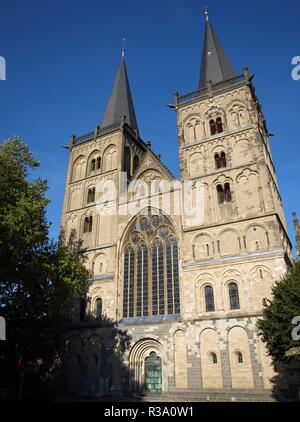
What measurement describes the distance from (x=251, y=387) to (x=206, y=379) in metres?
2.54

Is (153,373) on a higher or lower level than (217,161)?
lower

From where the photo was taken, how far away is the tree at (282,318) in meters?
15.2

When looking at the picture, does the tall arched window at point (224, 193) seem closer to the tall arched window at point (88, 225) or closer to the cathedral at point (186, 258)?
the cathedral at point (186, 258)

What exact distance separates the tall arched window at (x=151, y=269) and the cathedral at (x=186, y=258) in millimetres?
77

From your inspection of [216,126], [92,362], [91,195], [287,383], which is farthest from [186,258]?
[91,195]

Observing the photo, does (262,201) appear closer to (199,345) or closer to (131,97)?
(199,345)

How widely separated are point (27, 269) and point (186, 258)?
10711 millimetres

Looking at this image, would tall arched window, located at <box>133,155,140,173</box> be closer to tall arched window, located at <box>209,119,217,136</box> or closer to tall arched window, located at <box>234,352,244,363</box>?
tall arched window, located at <box>209,119,217,136</box>

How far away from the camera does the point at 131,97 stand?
4175cm

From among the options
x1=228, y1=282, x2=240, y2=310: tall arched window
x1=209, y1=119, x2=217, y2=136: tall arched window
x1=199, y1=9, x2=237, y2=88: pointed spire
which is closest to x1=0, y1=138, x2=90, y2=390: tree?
x1=228, y1=282, x2=240, y2=310: tall arched window

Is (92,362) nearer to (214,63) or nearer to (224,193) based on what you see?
(224,193)

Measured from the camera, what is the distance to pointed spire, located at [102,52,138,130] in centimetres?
3678

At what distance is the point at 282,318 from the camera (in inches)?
619

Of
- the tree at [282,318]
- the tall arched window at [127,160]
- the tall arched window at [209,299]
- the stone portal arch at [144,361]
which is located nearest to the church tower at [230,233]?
the tall arched window at [209,299]
